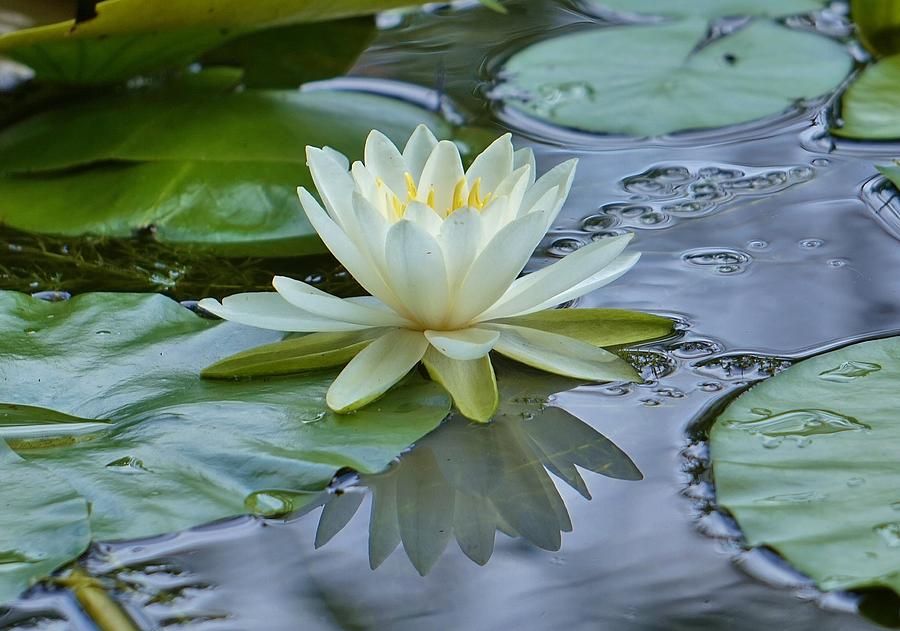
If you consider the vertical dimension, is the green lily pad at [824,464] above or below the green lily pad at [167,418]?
below

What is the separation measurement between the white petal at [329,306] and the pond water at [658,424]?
0.24 meters

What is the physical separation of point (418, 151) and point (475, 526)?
57cm

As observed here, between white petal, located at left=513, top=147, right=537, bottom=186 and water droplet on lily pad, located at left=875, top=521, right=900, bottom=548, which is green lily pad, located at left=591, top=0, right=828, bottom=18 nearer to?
white petal, located at left=513, top=147, right=537, bottom=186

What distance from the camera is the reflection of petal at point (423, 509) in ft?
3.37

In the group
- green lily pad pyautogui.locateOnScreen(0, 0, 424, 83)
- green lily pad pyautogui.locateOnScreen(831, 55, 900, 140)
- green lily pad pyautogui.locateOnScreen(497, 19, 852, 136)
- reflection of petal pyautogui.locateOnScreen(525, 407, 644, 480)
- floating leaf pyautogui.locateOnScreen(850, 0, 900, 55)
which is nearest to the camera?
reflection of petal pyautogui.locateOnScreen(525, 407, 644, 480)

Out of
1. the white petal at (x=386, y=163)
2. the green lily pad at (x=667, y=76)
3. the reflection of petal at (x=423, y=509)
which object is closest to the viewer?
the reflection of petal at (x=423, y=509)

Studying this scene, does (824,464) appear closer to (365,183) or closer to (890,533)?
(890,533)

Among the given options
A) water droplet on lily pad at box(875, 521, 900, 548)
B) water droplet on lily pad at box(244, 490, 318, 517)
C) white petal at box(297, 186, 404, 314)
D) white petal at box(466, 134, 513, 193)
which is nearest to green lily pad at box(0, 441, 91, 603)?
water droplet on lily pad at box(244, 490, 318, 517)

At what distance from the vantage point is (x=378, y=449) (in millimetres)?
1108

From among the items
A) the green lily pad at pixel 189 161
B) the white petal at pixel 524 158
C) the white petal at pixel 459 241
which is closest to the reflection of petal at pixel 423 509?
the white petal at pixel 459 241

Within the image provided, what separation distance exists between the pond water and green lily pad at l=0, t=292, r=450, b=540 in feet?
0.13

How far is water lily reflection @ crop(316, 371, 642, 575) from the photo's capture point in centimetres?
104

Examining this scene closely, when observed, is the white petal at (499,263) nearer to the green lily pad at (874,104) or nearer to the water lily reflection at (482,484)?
the water lily reflection at (482,484)

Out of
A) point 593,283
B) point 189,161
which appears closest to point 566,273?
point 593,283
